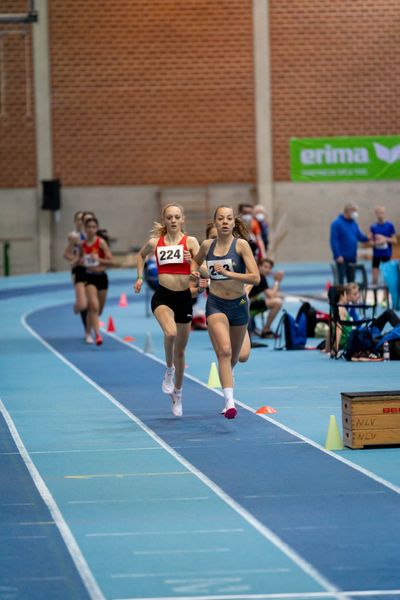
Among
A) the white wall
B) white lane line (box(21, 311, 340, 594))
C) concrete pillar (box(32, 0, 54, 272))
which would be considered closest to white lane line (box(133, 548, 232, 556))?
white lane line (box(21, 311, 340, 594))

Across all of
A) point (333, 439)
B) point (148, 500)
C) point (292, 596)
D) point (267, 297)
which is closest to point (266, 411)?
point (333, 439)

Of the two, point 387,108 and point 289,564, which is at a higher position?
point 387,108

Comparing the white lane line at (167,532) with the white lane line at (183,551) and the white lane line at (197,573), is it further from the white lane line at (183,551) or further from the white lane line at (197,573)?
the white lane line at (197,573)

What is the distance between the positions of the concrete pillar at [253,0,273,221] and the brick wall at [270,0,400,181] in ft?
0.67

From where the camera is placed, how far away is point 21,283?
3716 centimetres

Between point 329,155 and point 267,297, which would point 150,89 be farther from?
point 267,297

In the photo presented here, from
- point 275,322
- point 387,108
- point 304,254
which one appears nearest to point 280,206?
point 304,254

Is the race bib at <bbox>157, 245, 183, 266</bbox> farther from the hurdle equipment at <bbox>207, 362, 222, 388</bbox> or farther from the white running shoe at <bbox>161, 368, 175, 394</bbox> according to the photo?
the hurdle equipment at <bbox>207, 362, 222, 388</bbox>

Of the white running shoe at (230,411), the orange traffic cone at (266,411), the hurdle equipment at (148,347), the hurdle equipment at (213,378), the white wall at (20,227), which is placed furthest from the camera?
the white wall at (20,227)

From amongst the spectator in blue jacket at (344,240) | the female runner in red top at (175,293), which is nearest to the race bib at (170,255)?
the female runner in red top at (175,293)

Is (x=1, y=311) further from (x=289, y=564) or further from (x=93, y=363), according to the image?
(x=289, y=564)

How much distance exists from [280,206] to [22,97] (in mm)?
8391

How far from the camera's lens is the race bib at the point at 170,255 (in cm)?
1295

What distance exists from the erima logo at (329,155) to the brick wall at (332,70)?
1.58ft
